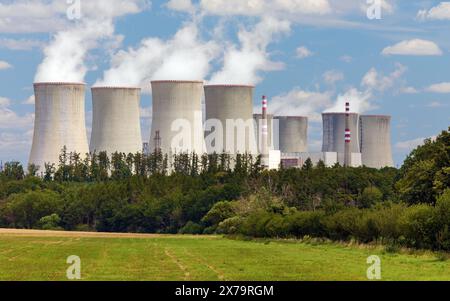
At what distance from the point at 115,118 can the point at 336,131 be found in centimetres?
4866

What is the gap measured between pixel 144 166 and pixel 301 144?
107 feet

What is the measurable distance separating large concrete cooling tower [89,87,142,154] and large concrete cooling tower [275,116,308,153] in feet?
138

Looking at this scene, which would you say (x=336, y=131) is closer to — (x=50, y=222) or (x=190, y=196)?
(x=190, y=196)

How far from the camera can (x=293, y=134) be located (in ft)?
464

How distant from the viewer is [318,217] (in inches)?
1786

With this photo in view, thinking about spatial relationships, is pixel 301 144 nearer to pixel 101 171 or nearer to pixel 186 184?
pixel 101 171

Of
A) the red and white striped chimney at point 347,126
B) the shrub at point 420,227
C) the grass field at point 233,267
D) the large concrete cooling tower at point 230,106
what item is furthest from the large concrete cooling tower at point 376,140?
the grass field at point 233,267

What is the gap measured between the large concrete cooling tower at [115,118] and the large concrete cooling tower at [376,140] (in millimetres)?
36055

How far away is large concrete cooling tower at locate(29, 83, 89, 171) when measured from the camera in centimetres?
8838

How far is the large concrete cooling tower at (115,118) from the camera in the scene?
9328 cm

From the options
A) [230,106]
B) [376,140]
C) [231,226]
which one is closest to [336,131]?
[376,140]

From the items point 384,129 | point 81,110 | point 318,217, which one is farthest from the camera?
point 384,129

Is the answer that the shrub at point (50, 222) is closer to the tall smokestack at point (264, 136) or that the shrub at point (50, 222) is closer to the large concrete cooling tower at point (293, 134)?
the tall smokestack at point (264, 136)
